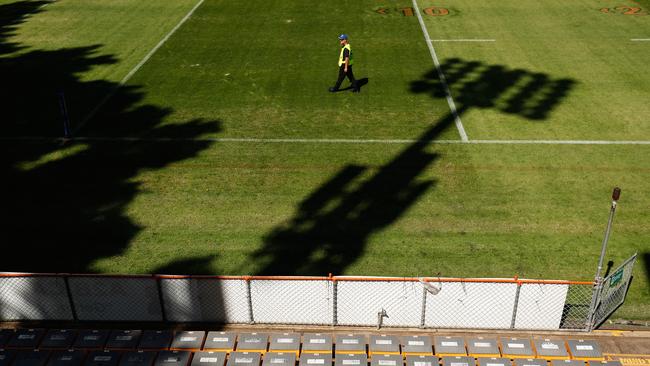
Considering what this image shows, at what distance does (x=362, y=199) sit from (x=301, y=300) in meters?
4.95

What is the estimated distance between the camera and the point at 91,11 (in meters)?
32.6

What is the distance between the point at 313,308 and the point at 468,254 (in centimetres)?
424

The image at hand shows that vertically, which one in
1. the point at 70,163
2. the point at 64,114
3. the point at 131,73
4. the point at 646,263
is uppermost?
the point at 64,114

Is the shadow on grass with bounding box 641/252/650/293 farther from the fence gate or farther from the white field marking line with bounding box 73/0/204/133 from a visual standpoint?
the white field marking line with bounding box 73/0/204/133

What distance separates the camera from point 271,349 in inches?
432

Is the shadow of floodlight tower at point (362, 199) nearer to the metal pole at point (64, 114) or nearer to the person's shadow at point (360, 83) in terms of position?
the person's shadow at point (360, 83)

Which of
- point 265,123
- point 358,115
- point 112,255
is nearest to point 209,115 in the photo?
point 265,123

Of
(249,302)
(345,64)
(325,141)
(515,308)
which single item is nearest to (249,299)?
(249,302)

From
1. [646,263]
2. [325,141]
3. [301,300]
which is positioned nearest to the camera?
[301,300]

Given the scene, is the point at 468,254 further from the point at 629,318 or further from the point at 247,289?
the point at 247,289

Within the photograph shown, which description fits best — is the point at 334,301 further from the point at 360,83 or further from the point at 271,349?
the point at 360,83

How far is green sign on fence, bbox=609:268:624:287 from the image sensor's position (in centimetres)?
1150

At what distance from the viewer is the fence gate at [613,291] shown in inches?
454

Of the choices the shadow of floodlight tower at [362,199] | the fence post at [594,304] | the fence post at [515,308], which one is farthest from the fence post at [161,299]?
the fence post at [594,304]
